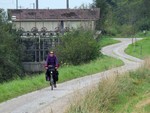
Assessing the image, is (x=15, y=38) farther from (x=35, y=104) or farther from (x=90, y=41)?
(x=35, y=104)

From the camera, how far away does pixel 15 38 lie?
180 feet

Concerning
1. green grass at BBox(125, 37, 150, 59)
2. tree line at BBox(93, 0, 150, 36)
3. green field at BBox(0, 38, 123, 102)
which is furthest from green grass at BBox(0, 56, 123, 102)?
tree line at BBox(93, 0, 150, 36)

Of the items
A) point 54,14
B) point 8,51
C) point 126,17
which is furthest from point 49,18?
point 126,17

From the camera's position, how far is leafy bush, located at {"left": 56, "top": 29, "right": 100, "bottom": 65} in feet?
131

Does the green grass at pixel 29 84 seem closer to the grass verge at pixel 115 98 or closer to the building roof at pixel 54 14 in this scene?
the grass verge at pixel 115 98

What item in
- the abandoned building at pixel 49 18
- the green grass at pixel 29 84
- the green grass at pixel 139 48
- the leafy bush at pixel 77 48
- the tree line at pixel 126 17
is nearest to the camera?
the green grass at pixel 29 84

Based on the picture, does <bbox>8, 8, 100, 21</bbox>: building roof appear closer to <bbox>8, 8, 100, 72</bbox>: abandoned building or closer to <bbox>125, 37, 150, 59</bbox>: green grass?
<bbox>8, 8, 100, 72</bbox>: abandoned building

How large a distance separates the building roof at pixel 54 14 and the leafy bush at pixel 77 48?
988 inches

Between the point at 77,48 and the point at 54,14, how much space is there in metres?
30.4

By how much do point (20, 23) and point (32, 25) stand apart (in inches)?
69.2

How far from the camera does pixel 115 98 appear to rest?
15.3 meters

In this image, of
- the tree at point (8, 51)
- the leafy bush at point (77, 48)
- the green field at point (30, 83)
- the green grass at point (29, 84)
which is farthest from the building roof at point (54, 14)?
the green grass at point (29, 84)

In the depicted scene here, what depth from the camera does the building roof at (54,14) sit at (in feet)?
223

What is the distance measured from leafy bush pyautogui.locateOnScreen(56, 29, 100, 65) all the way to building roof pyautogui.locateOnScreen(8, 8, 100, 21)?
25.1 meters
